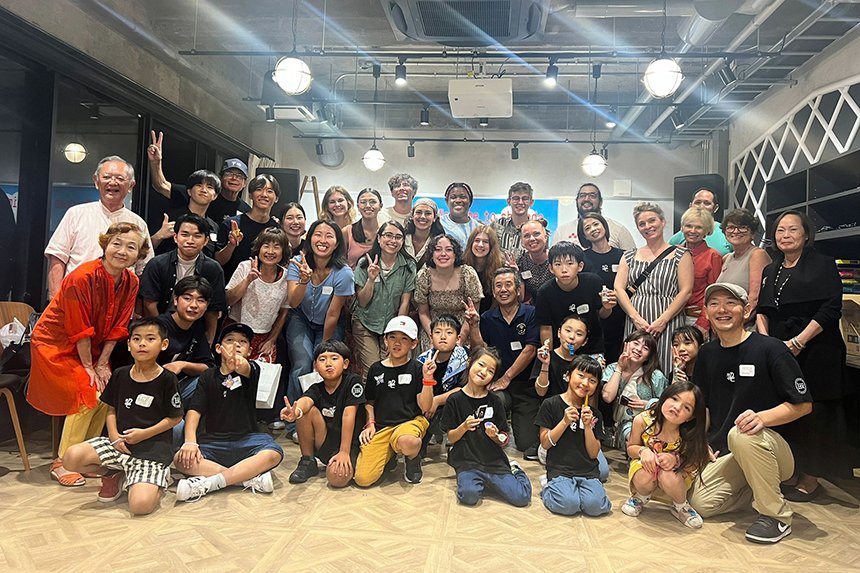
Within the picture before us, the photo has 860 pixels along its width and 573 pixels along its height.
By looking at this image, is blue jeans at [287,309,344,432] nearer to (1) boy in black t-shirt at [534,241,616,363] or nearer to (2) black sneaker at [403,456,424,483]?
(2) black sneaker at [403,456,424,483]

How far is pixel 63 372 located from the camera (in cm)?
291

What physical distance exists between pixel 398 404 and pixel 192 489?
1121mm

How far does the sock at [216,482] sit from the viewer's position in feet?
8.95

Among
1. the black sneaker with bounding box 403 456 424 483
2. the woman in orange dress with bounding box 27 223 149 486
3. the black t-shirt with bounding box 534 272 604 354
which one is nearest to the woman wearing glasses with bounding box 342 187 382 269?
the black t-shirt with bounding box 534 272 604 354

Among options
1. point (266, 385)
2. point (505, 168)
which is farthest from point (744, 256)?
point (505, 168)

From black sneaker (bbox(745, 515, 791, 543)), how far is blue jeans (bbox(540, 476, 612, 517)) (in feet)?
1.96

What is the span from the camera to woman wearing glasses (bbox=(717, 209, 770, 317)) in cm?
344

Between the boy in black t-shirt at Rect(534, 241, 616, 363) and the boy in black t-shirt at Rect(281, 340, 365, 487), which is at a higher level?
the boy in black t-shirt at Rect(534, 241, 616, 363)

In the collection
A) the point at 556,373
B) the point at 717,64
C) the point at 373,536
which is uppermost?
the point at 717,64

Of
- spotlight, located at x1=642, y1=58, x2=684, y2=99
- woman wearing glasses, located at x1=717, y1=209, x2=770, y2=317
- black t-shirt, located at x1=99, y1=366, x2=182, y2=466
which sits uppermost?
spotlight, located at x1=642, y1=58, x2=684, y2=99

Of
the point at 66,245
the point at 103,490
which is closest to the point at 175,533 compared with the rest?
the point at 103,490

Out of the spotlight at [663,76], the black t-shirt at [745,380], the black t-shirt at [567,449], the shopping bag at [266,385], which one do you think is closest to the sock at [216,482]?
the shopping bag at [266,385]

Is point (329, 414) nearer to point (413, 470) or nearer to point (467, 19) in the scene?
point (413, 470)

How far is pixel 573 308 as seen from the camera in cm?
363
